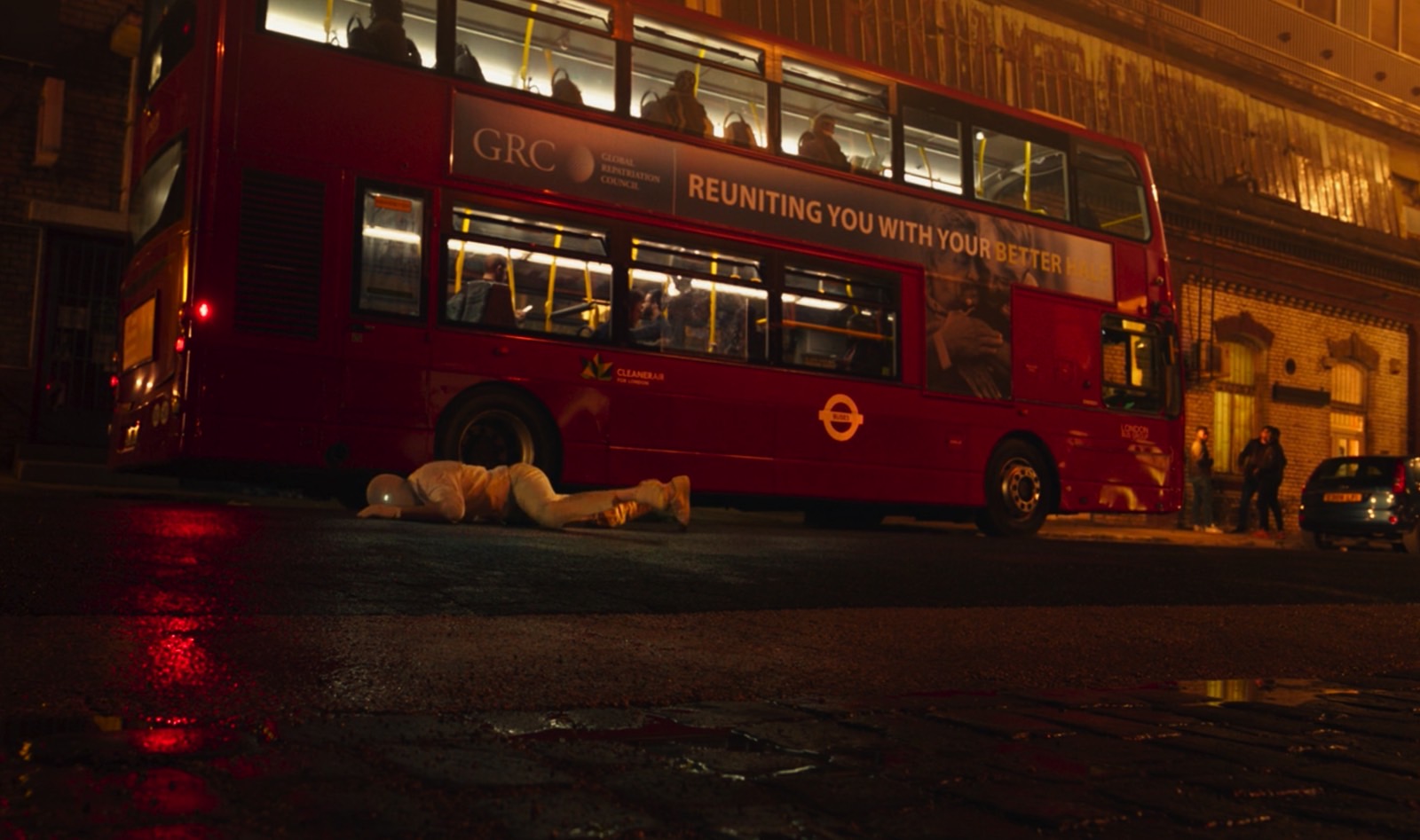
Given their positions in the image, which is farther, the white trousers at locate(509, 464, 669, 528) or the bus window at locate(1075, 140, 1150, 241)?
the bus window at locate(1075, 140, 1150, 241)

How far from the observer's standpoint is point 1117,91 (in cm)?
2283

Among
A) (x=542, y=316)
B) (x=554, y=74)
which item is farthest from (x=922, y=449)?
(x=554, y=74)

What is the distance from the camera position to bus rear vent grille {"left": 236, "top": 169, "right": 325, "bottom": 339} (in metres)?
8.79

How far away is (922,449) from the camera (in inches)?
489

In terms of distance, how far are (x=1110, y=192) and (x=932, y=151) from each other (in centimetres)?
272

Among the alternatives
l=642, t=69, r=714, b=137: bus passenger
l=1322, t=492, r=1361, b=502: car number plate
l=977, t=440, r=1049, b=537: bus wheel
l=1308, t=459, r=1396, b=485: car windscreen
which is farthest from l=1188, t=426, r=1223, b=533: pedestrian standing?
l=642, t=69, r=714, b=137: bus passenger

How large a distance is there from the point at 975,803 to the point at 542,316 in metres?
8.06

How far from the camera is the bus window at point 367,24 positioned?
909cm

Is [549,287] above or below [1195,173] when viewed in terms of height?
below

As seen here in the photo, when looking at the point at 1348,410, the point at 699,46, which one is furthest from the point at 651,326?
the point at 1348,410

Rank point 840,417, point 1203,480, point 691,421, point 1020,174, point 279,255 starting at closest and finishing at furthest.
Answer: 1. point 279,255
2. point 691,421
3. point 840,417
4. point 1020,174
5. point 1203,480

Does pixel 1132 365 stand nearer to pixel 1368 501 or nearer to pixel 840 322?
pixel 840 322

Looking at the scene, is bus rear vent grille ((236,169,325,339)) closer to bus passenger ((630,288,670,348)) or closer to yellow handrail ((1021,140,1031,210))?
bus passenger ((630,288,670,348))

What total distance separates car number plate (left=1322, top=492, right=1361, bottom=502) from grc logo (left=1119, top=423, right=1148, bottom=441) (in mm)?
5238
